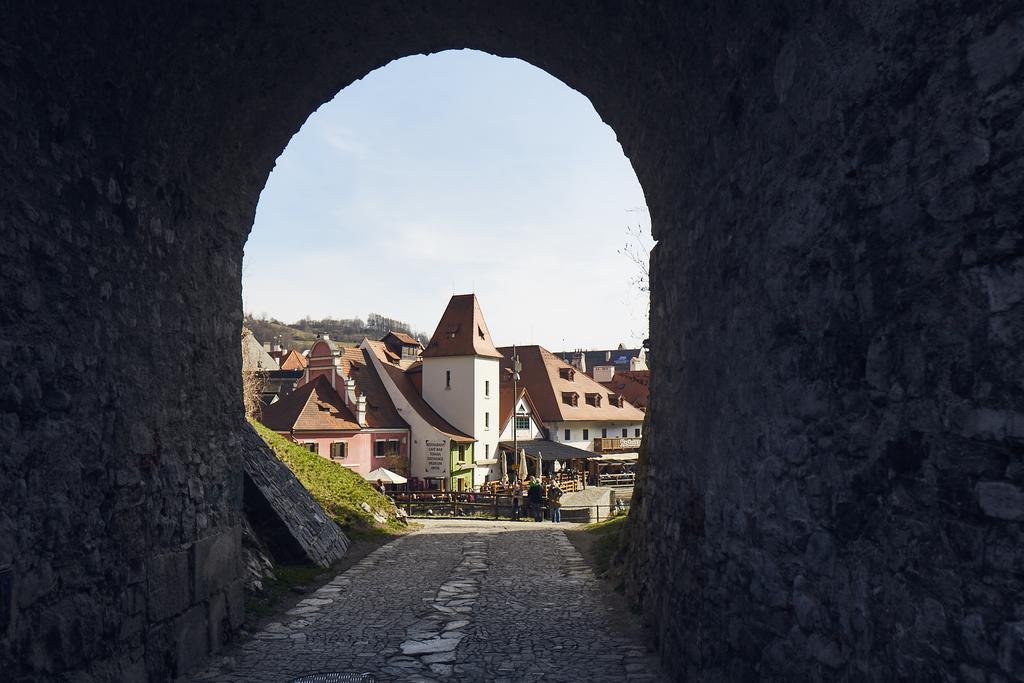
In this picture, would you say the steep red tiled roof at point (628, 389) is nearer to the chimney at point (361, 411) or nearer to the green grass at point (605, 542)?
the chimney at point (361, 411)

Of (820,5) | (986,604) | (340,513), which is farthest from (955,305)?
(340,513)

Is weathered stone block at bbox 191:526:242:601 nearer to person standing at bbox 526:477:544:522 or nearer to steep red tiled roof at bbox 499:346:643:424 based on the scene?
person standing at bbox 526:477:544:522

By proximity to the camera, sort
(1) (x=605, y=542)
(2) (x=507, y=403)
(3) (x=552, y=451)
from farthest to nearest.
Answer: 1. (2) (x=507, y=403)
2. (3) (x=552, y=451)
3. (1) (x=605, y=542)

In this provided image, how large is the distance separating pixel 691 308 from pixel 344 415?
3664cm

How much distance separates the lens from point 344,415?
40.7 metres

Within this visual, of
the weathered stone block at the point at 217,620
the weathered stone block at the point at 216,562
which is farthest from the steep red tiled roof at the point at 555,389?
the weathered stone block at the point at 217,620

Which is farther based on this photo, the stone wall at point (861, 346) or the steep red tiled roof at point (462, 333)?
the steep red tiled roof at point (462, 333)

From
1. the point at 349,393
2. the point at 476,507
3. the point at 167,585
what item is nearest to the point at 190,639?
the point at 167,585

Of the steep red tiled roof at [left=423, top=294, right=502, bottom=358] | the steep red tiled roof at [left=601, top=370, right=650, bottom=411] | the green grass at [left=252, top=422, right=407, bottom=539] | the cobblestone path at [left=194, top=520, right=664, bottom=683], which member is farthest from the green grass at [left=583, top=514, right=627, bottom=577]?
the steep red tiled roof at [left=601, top=370, right=650, bottom=411]

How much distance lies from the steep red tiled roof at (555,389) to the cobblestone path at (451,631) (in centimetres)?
3726

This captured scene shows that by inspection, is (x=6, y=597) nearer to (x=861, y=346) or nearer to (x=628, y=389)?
(x=861, y=346)

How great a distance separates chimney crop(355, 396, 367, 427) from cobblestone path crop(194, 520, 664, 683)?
100 ft

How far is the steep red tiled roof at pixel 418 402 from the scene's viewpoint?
43562 mm

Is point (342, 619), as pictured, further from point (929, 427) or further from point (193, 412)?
point (929, 427)
